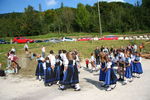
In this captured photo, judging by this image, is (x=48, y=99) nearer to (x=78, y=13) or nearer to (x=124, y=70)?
(x=124, y=70)

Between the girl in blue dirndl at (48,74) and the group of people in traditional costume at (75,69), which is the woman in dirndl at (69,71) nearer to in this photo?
the group of people in traditional costume at (75,69)

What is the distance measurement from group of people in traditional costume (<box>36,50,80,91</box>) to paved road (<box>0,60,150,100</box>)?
416 mm

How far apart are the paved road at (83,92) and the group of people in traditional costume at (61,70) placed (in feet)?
1.36

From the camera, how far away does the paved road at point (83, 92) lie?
7.87 m

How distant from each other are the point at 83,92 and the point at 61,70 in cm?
182

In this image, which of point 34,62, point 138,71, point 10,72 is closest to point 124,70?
point 138,71

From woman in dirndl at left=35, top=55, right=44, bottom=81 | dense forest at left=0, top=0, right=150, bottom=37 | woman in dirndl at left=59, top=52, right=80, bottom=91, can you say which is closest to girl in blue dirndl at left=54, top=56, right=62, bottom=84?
woman in dirndl at left=59, top=52, right=80, bottom=91

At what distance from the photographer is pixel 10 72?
1456 centimetres

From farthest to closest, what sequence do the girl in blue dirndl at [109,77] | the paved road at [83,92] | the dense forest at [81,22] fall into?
1. the dense forest at [81,22]
2. the girl in blue dirndl at [109,77]
3. the paved road at [83,92]

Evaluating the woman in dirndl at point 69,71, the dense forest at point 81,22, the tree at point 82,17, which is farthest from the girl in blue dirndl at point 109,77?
the tree at point 82,17

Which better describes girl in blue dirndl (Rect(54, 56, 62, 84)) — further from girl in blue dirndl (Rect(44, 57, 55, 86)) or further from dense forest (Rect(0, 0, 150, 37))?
dense forest (Rect(0, 0, 150, 37))

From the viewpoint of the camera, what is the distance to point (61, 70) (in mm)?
9758

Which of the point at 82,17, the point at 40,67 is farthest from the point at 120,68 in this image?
the point at 82,17

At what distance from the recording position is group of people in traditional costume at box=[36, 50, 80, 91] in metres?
8.73
